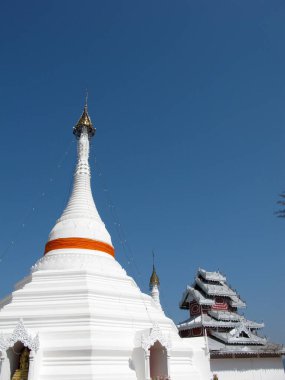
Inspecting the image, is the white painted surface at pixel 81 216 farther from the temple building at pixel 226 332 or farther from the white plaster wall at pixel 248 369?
the white plaster wall at pixel 248 369

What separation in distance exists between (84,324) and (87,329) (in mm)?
337

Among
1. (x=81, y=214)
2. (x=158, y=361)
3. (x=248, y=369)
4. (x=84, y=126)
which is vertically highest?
(x=84, y=126)

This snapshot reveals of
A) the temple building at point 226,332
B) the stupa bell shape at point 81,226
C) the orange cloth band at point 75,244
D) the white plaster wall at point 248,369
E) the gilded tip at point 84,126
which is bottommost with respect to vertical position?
the white plaster wall at point 248,369

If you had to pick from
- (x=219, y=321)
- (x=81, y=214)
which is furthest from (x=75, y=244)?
(x=219, y=321)

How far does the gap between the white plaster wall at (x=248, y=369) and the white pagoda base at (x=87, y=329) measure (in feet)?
26.8

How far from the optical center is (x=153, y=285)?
37.1 metres

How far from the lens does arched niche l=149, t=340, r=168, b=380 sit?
52.3ft

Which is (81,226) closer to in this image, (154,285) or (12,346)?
(12,346)

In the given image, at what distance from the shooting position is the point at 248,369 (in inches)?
1070

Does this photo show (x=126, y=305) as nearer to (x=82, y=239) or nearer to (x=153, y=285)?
(x=82, y=239)

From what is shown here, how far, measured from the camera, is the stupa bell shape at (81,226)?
20172mm

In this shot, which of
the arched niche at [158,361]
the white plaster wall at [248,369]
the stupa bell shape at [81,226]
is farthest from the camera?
the white plaster wall at [248,369]

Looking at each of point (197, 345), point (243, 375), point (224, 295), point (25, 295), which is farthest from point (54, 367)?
point (224, 295)

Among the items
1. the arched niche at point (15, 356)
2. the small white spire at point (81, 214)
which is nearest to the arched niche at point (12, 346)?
the arched niche at point (15, 356)
